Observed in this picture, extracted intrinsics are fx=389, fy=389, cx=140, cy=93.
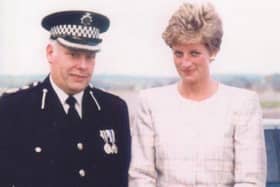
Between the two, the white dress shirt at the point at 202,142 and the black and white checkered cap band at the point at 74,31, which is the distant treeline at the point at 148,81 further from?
the black and white checkered cap band at the point at 74,31

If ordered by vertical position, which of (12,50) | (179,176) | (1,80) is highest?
(12,50)

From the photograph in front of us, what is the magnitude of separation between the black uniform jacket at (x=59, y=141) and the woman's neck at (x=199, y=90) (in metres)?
0.28

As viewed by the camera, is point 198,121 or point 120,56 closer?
point 198,121

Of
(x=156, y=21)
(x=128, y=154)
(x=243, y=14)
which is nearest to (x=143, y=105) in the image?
(x=128, y=154)

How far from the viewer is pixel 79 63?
1543 millimetres

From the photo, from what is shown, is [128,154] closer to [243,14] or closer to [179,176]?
[179,176]

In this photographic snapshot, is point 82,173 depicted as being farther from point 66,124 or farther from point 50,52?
point 50,52

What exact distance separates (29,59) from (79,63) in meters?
0.24

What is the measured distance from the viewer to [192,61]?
1.47 m

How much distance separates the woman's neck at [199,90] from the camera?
151 cm

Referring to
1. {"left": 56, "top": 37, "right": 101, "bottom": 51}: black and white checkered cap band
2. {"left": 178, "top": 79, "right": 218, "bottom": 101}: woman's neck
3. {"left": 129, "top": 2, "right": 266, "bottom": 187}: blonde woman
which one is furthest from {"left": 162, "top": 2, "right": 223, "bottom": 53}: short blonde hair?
{"left": 56, "top": 37, "right": 101, "bottom": 51}: black and white checkered cap band

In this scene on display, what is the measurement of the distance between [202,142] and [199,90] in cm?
20

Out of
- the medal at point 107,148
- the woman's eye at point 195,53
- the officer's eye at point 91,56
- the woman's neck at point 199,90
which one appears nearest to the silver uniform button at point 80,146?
the medal at point 107,148

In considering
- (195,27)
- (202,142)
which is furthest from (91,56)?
(202,142)
